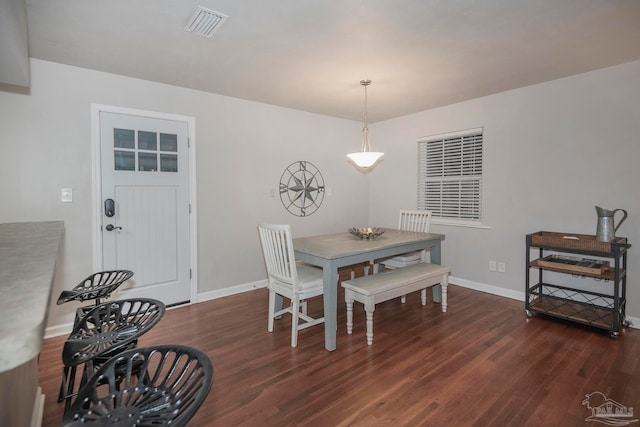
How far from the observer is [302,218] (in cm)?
447

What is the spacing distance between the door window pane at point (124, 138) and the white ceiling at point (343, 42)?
537mm

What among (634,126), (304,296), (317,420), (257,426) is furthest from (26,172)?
(634,126)

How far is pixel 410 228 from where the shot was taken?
4.01 metres

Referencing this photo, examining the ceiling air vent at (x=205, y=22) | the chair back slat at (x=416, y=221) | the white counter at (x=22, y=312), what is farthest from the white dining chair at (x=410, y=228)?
the white counter at (x=22, y=312)

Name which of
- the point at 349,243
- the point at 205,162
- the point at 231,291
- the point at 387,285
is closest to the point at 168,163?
the point at 205,162

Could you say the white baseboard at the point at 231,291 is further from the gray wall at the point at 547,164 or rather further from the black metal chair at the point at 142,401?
the black metal chair at the point at 142,401

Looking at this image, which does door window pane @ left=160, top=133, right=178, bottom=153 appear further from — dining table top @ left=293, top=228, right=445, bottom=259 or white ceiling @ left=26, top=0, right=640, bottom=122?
dining table top @ left=293, top=228, right=445, bottom=259

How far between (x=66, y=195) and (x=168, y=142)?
102 centimetres

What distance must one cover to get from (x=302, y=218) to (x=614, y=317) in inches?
132

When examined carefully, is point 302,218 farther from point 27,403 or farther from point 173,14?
point 27,403

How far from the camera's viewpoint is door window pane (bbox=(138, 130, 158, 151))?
3188 mm

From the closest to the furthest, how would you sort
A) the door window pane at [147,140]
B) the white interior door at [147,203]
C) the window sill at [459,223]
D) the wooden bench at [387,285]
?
the wooden bench at [387,285] < the white interior door at [147,203] < the door window pane at [147,140] < the window sill at [459,223]

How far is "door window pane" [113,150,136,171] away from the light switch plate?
427mm

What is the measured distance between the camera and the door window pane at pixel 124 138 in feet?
10.0
